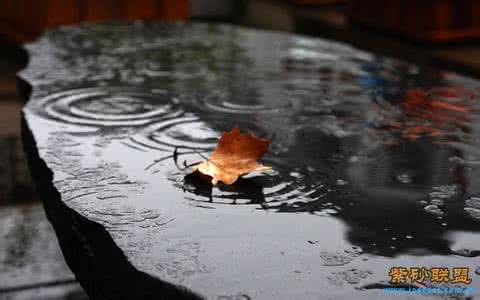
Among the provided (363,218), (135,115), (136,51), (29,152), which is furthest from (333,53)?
(363,218)

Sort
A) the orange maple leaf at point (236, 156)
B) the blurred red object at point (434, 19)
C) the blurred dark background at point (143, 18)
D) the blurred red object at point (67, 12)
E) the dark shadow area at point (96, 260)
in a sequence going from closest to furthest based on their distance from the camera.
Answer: the dark shadow area at point (96, 260), the orange maple leaf at point (236, 156), the blurred dark background at point (143, 18), the blurred red object at point (67, 12), the blurred red object at point (434, 19)

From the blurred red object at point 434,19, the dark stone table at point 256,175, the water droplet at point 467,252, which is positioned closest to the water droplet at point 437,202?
the dark stone table at point 256,175

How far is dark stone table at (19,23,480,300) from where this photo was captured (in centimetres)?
88

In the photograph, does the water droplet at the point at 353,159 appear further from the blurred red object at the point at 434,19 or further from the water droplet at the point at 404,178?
the blurred red object at the point at 434,19

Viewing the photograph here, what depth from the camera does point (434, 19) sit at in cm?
568

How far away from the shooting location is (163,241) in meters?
0.93

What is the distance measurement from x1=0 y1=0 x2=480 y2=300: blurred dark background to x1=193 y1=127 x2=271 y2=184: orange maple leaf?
0.87 meters

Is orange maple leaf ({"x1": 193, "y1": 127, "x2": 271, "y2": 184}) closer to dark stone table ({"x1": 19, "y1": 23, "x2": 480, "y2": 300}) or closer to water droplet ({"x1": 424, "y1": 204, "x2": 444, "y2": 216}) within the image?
dark stone table ({"x1": 19, "y1": 23, "x2": 480, "y2": 300})

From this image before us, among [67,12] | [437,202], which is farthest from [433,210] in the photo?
[67,12]

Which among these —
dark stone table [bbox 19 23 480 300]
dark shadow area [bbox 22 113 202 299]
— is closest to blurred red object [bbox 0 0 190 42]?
dark stone table [bbox 19 23 480 300]

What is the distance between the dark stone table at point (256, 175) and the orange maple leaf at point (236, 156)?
0.09 feet

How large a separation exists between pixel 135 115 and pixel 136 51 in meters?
0.71

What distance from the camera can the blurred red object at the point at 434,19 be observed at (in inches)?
223

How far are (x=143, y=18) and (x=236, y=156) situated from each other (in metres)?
4.10
